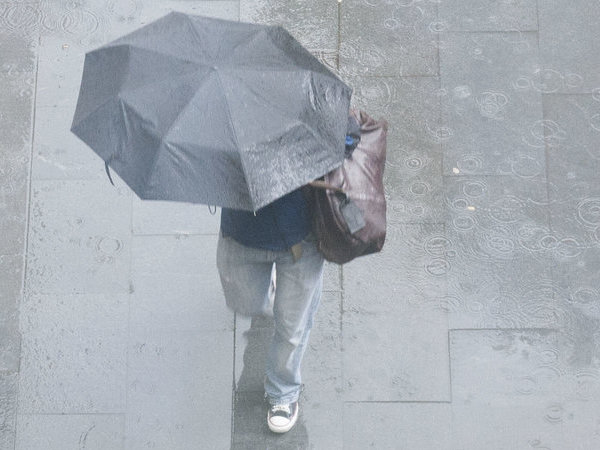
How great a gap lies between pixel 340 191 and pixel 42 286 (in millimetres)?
2350

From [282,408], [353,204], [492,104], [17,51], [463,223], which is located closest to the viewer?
[353,204]

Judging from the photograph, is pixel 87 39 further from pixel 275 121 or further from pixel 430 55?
pixel 275 121

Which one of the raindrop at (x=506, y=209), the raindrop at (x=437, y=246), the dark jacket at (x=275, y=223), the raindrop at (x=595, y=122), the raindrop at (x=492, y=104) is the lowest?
the raindrop at (x=437, y=246)

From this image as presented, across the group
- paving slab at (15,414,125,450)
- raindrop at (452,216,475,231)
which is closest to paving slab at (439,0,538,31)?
raindrop at (452,216,475,231)

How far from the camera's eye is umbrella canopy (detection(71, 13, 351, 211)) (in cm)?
375

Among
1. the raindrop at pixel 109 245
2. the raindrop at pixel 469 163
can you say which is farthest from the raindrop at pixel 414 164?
the raindrop at pixel 109 245

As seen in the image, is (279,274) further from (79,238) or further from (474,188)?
(474,188)

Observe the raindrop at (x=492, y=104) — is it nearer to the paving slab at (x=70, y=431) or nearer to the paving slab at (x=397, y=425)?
the paving slab at (x=397, y=425)

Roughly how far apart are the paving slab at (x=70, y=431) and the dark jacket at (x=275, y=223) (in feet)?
5.21

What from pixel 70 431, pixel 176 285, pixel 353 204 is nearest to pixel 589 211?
pixel 353 204

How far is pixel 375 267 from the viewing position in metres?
5.74

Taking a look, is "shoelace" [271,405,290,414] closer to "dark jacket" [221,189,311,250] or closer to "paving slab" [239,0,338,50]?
"dark jacket" [221,189,311,250]

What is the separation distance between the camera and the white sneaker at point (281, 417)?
525 cm

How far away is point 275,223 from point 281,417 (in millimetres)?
1465
